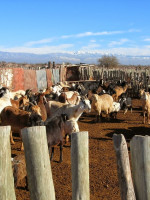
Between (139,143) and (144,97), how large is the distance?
9.42 meters

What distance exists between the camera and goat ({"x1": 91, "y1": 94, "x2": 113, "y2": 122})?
41.9ft

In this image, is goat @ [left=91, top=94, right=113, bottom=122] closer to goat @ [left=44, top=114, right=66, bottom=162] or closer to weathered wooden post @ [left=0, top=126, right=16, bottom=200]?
goat @ [left=44, top=114, right=66, bottom=162]

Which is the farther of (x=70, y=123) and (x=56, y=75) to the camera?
(x=56, y=75)

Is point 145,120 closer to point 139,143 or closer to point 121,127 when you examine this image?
point 121,127

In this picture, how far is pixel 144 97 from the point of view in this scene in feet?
38.3

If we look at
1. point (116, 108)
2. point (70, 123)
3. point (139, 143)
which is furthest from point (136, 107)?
point (139, 143)

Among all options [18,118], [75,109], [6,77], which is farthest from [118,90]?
[18,118]

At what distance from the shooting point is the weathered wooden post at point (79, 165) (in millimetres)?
2672

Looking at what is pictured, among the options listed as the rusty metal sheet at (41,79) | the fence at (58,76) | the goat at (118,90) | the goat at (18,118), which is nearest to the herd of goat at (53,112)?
the goat at (18,118)

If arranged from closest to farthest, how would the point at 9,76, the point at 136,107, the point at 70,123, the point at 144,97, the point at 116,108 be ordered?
the point at 70,123 → the point at 144,97 → the point at 116,108 → the point at 9,76 → the point at 136,107

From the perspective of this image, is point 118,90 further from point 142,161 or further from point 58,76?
point 142,161

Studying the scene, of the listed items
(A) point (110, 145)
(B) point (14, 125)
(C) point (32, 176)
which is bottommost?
(A) point (110, 145)

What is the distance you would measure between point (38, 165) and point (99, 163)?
16.2 feet

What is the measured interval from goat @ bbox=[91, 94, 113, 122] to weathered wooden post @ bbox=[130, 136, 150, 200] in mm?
10072
